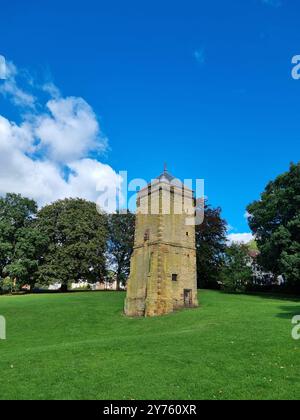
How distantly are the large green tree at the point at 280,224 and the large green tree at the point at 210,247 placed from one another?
7.79 metres

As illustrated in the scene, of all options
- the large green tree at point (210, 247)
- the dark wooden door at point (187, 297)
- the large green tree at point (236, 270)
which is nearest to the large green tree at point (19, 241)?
the large green tree at point (210, 247)

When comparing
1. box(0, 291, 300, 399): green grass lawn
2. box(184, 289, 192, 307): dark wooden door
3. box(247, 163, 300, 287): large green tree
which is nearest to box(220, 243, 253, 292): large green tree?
box(247, 163, 300, 287): large green tree

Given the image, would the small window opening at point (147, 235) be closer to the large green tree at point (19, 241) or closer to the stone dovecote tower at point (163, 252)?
the stone dovecote tower at point (163, 252)

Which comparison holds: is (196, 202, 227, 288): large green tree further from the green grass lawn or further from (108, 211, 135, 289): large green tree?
the green grass lawn

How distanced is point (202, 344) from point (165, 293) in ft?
53.9

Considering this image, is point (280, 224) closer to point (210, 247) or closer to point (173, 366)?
point (210, 247)

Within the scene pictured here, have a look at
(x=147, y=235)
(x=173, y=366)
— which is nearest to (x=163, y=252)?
(x=147, y=235)

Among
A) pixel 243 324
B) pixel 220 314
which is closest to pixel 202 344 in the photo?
pixel 243 324

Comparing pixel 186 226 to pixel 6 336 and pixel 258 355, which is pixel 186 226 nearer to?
pixel 6 336

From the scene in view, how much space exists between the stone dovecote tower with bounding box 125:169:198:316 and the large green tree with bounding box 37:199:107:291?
22.1 m

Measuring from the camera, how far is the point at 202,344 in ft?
54.1

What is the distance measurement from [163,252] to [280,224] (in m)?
18.2

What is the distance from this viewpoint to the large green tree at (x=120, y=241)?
6581 cm

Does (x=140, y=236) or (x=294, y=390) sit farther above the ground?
(x=140, y=236)
